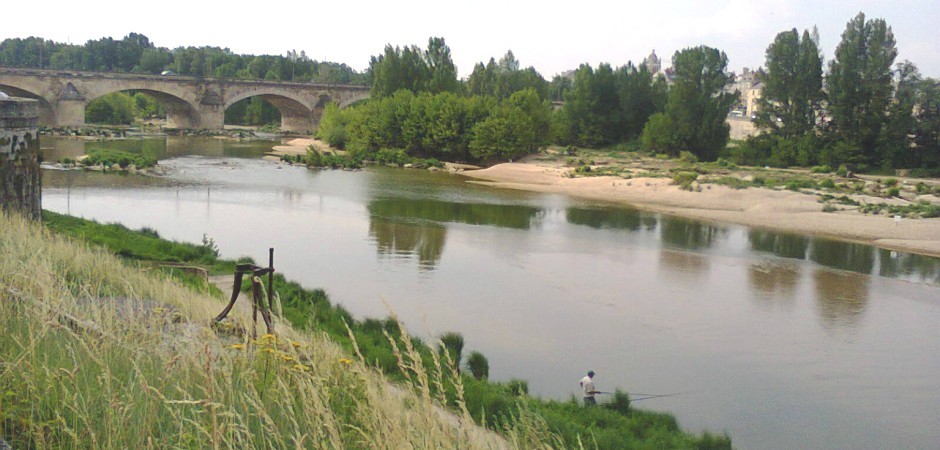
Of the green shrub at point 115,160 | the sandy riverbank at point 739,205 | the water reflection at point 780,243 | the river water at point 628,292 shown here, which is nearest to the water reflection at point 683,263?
the river water at point 628,292

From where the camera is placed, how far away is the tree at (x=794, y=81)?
2247 inches

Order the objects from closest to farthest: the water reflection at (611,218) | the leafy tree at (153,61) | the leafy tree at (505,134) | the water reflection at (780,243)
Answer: the water reflection at (780,243), the water reflection at (611,218), the leafy tree at (505,134), the leafy tree at (153,61)

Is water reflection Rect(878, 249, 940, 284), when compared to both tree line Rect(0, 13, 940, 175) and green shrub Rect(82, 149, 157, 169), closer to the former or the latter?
tree line Rect(0, 13, 940, 175)

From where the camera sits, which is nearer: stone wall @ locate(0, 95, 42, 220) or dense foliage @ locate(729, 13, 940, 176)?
stone wall @ locate(0, 95, 42, 220)

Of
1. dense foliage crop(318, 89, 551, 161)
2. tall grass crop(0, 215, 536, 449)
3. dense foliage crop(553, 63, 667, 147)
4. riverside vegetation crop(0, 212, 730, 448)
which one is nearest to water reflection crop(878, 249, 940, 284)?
riverside vegetation crop(0, 212, 730, 448)

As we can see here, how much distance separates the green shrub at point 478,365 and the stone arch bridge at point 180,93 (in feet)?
228

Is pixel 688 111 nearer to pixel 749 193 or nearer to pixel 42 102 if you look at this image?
pixel 749 193

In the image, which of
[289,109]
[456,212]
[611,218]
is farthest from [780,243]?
[289,109]

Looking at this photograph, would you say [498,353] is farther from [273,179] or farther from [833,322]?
[273,179]

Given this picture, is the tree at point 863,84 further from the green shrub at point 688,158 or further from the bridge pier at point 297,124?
the bridge pier at point 297,124

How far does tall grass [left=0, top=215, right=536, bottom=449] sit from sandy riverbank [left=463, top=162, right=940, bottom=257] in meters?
29.1

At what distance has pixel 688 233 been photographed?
32.4 m

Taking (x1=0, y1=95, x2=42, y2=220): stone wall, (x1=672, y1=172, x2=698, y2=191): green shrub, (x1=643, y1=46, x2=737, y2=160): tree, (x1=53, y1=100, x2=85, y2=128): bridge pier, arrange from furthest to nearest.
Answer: (x1=53, y1=100, x2=85, y2=128): bridge pier < (x1=643, y1=46, x2=737, y2=160): tree < (x1=672, y1=172, x2=698, y2=191): green shrub < (x1=0, y1=95, x2=42, y2=220): stone wall

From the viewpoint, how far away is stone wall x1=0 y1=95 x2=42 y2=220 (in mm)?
13727
